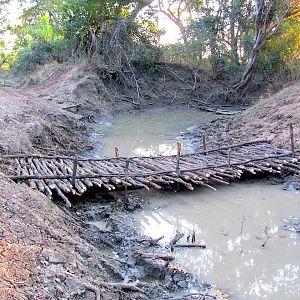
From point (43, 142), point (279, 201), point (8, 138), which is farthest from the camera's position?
point (43, 142)

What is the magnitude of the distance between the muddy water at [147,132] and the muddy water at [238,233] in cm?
394

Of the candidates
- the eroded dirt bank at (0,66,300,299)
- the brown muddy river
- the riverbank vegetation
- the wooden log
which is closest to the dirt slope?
the eroded dirt bank at (0,66,300,299)

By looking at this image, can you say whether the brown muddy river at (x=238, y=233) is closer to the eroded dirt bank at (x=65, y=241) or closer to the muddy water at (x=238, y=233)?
the muddy water at (x=238, y=233)

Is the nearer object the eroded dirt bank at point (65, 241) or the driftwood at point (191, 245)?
the eroded dirt bank at point (65, 241)

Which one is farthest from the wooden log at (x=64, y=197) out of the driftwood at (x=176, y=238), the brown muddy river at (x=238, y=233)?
the driftwood at (x=176, y=238)

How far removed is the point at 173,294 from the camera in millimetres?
4355

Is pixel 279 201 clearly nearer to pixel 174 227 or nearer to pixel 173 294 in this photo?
pixel 174 227

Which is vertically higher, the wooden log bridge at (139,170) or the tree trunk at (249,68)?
the tree trunk at (249,68)

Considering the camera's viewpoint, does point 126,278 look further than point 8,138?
No

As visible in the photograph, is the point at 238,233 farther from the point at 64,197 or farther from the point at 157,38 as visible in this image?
the point at 157,38

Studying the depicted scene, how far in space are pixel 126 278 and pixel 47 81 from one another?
651 inches

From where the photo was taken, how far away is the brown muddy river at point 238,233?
15.7ft

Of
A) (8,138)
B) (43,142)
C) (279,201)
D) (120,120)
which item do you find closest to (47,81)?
(120,120)

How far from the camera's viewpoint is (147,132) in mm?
14297
